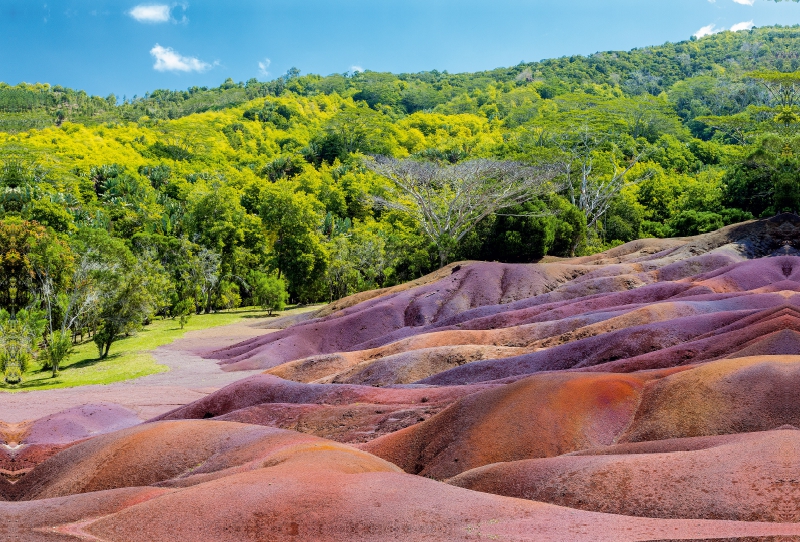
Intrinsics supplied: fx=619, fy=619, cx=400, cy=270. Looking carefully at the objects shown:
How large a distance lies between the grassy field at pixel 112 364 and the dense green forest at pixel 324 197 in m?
1.04

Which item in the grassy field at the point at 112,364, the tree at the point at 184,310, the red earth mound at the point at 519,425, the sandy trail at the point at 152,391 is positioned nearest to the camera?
the red earth mound at the point at 519,425

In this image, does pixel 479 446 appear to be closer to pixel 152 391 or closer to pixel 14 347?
pixel 152 391

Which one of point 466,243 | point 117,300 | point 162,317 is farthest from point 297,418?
point 162,317

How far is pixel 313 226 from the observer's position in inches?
2226

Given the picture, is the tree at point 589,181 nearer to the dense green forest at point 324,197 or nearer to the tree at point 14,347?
the dense green forest at point 324,197

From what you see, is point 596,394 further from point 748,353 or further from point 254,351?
point 254,351

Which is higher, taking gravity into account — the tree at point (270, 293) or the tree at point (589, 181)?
the tree at point (589, 181)

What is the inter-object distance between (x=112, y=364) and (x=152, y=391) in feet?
28.5

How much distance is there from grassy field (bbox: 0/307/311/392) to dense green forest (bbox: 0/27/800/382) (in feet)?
3.40

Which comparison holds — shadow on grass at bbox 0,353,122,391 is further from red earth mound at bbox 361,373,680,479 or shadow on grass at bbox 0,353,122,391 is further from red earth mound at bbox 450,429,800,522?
red earth mound at bbox 450,429,800,522

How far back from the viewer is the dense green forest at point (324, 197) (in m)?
37.4

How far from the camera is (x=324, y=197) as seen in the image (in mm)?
76188

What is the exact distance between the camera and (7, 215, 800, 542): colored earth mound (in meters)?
6.84

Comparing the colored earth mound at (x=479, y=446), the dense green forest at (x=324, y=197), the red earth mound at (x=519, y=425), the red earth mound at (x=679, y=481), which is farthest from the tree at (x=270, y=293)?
the red earth mound at (x=679, y=481)
